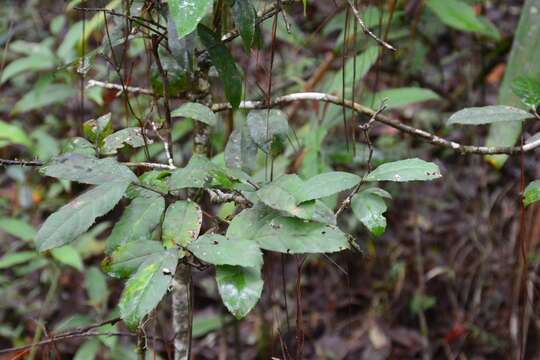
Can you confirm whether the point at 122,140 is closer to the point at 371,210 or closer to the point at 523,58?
the point at 371,210

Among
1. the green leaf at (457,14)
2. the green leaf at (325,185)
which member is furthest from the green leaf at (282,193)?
the green leaf at (457,14)

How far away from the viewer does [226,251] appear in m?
0.76

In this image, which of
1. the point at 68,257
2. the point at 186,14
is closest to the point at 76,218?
the point at 186,14

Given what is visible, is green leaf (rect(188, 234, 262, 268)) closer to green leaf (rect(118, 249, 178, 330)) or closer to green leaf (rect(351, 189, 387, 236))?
green leaf (rect(118, 249, 178, 330))

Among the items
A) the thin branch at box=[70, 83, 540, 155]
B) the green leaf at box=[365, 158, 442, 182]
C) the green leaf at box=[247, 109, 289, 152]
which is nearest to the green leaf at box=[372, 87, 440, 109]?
the thin branch at box=[70, 83, 540, 155]

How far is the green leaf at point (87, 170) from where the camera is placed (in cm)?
83

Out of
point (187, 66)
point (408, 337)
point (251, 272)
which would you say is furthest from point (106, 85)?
point (408, 337)

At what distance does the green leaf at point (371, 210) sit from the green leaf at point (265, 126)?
183 millimetres

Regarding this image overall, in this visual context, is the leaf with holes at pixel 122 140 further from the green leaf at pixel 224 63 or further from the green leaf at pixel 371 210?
the green leaf at pixel 371 210

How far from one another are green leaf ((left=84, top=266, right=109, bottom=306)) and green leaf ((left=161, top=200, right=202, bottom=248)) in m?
0.94

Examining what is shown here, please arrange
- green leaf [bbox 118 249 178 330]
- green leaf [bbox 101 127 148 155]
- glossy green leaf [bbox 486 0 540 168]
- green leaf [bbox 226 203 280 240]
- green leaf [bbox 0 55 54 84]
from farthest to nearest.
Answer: green leaf [bbox 0 55 54 84] → glossy green leaf [bbox 486 0 540 168] → green leaf [bbox 101 127 148 155] → green leaf [bbox 226 203 280 240] → green leaf [bbox 118 249 178 330]

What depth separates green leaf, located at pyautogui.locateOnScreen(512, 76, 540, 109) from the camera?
102cm

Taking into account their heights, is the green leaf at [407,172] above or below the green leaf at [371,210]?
above

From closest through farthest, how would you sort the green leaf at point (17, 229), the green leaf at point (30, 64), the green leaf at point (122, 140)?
the green leaf at point (122, 140) < the green leaf at point (17, 229) < the green leaf at point (30, 64)
